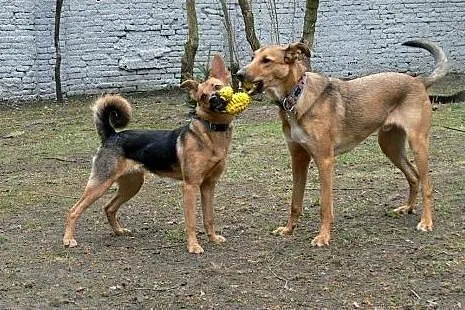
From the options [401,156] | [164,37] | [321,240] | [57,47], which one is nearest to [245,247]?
[321,240]

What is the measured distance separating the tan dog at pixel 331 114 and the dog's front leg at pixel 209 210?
0.51 metres

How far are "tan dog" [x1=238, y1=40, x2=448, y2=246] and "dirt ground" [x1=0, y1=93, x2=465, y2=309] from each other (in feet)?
1.01

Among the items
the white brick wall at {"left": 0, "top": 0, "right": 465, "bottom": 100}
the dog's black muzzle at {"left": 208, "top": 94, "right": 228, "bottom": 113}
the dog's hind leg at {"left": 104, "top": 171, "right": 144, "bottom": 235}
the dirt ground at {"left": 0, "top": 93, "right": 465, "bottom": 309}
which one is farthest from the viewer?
the white brick wall at {"left": 0, "top": 0, "right": 465, "bottom": 100}

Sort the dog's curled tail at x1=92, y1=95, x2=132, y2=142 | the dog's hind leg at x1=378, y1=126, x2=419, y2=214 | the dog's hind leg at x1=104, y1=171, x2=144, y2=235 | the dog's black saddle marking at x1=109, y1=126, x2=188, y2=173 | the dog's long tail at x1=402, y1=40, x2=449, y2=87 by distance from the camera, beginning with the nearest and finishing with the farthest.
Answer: the dog's black saddle marking at x1=109, y1=126, x2=188, y2=173 → the dog's curled tail at x1=92, y1=95, x2=132, y2=142 → the dog's hind leg at x1=104, y1=171, x2=144, y2=235 → the dog's long tail at x1=402, y1=40, x2=449, y2=87 → the dog's hind leg at x1=378, y1=126, x2=419, y2=214

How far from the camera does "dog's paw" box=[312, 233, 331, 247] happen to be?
218 inches

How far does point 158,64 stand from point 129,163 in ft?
34.1

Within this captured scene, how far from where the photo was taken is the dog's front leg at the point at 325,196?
18.2 feet

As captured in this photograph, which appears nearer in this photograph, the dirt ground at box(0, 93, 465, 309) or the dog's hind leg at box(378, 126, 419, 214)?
the dirt ground at box(0, 93, 465, 309)

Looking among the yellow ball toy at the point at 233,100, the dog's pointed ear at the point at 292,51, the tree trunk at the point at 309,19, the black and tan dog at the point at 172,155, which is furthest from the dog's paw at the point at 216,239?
the tree trunk at the point at 309,19

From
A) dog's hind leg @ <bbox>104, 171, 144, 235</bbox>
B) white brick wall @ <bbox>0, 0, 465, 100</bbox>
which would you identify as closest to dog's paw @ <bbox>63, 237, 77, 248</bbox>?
dog's hind leg @ <bbox>104, 171, 144, 235</bbox>

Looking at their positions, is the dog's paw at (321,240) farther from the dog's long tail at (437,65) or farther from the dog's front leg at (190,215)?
the dog's long tail at (437,65)

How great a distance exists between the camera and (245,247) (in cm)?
559

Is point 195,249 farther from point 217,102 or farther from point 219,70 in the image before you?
point 219,70

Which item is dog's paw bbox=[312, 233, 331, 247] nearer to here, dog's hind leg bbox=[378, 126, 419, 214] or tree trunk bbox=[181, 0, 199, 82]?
dog's hind leg bbox=[378, 126, 419, 214]
